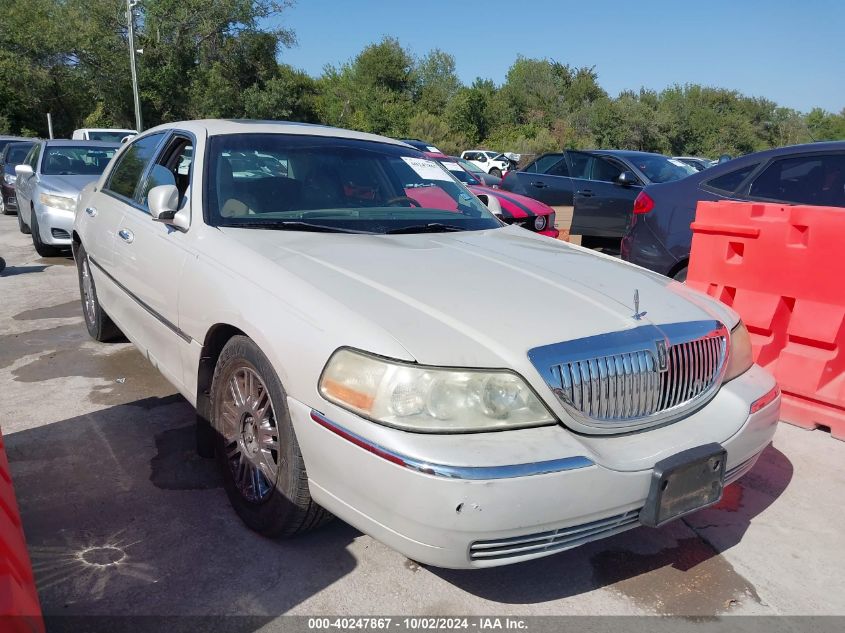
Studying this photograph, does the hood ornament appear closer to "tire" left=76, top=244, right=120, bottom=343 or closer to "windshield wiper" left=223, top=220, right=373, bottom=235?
"windshield wiper" left=223, top=220, right=373, bottom=235

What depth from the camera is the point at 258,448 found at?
2.75 meters

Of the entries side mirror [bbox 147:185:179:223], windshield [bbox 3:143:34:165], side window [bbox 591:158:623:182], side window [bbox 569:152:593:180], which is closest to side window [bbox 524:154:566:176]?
side window [bbox 569:152:593:180]

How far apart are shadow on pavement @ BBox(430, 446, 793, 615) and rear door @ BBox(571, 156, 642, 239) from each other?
704 cm

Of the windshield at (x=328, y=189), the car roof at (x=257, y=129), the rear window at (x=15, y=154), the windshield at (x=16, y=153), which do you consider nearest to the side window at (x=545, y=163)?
the car roof at (x=257, y=129)

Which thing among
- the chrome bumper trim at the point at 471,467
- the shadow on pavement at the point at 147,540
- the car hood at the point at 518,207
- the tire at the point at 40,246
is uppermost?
the car hood at the point at 518,207

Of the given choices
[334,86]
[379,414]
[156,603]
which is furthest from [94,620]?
[334,86]

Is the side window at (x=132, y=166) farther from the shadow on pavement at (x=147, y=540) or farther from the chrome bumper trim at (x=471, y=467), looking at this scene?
the chrome bumper trim at (x=471, y=467)

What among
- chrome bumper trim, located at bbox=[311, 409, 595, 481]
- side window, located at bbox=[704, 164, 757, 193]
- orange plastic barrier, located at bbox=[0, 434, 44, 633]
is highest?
side window, located at bbox=[704, 164, 757, 193]

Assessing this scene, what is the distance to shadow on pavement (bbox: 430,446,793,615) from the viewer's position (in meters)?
2.57

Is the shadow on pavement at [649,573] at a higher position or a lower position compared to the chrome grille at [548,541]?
lower

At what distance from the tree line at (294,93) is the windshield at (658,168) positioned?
32.2 m

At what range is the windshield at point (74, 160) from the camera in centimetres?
945

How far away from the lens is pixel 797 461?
3777 millimetres

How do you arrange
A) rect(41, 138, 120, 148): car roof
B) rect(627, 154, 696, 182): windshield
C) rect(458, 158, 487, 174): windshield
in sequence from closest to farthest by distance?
rect(41, 138, 120, 148): car roof → rect(627, 154, 696, 182): windshield → rect(458, 158, 487, 174): windshield
